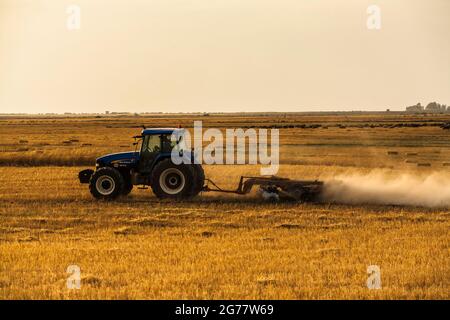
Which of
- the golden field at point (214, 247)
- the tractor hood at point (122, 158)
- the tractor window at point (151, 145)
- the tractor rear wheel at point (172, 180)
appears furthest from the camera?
the tractor hood at point (122, 158)

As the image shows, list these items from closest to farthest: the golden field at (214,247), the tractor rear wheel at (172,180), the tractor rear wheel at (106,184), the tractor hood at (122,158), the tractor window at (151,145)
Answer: the golden field at (214,247) → the tractor rear wheel at (172,180) → the tractor window at (151,145) → the tractor rear wheel at (106,184) → the tractor hood at (122,158)

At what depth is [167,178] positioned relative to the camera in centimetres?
1995

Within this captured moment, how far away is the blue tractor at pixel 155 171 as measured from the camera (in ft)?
65.0

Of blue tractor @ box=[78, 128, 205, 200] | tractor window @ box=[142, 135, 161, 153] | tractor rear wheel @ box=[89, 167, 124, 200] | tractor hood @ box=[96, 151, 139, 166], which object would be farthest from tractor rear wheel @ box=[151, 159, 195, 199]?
tractor rear wheel @ box=[89, 167, 124, 200]

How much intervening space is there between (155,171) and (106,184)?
5.59ft

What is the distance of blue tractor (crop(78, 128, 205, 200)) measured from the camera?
19797 millimetres

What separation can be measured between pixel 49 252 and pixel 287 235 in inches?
198

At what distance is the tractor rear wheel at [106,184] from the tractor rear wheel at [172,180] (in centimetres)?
109

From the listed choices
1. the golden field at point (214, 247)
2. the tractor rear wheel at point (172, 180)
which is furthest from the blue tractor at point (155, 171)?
the golden field at point (214, 247)

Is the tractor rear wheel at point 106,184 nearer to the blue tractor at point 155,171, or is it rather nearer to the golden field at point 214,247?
the blue tractor at point 155,171

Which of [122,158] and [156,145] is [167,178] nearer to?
[156,145]

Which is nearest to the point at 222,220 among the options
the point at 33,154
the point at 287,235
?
the point at 287,235

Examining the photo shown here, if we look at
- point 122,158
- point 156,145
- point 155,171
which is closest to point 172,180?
point 155,171

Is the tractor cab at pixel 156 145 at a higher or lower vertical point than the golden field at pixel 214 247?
higher
